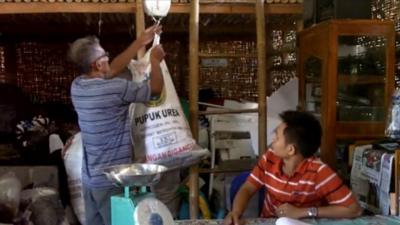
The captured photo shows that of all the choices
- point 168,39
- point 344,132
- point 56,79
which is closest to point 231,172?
point 344,132

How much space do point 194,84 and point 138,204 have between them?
4.08 feet

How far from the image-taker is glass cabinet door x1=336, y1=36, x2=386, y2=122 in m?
2.55

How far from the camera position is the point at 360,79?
8.46 ft

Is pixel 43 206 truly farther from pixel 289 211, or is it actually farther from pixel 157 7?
pixel 289 211

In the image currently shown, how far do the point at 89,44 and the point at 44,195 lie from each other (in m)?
0.93

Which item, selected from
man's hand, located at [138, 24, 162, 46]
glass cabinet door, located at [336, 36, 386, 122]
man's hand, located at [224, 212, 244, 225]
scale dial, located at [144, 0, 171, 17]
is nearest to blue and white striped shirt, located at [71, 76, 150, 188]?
man's hand, located at [138, 24, 162, 46]

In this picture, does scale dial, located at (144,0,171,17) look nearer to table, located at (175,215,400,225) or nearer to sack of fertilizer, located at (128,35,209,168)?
sack of fertilizer, located at (128,35,209,168)

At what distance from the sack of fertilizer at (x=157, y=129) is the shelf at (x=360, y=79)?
808 mm

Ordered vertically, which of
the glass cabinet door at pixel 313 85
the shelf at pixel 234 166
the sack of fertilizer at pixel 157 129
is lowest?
the shelf at pixel 234 166

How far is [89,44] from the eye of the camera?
2508 millimetres

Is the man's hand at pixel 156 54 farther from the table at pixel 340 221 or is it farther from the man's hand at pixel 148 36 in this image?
the table at pixel 340 221

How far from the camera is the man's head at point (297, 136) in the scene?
207cm

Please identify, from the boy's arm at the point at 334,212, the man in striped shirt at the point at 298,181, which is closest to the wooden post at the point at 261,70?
the man in striped shirt at the point at 298,181

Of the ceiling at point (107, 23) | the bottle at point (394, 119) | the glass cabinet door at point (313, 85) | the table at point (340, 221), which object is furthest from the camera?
the ceiling at point (107, 23)
